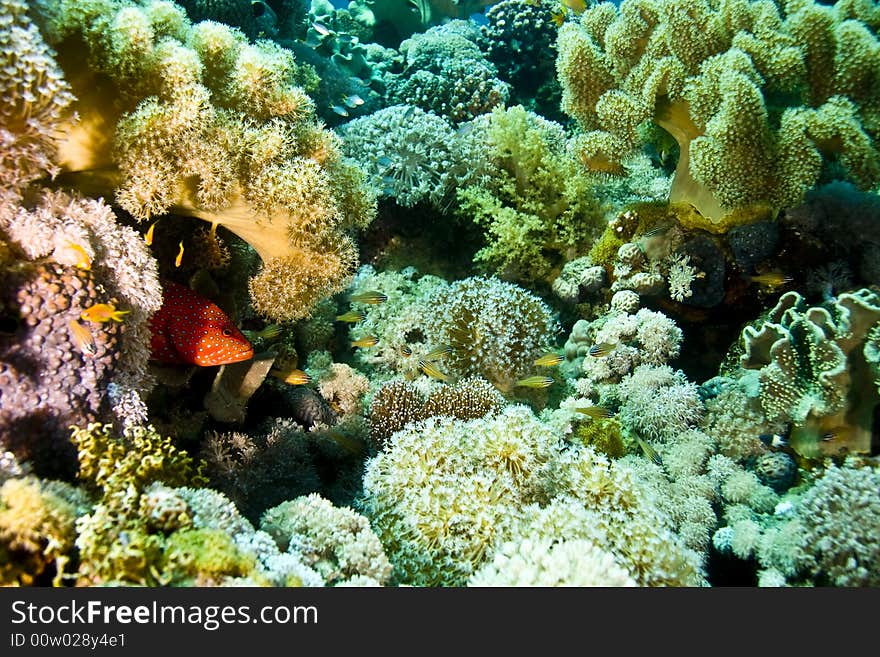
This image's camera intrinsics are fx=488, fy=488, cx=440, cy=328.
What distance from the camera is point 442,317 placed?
484cm

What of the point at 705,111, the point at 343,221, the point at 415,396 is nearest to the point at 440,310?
the point at 415,396

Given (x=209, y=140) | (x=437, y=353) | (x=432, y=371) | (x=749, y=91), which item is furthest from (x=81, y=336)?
(x=749, y=91)

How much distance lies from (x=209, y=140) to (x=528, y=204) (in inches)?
157

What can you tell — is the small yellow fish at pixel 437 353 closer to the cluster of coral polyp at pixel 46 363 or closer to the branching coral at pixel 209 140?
the branching coral at pixel 209 140

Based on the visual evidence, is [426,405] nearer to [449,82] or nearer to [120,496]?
[120,496]

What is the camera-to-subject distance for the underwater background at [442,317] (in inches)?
89.0

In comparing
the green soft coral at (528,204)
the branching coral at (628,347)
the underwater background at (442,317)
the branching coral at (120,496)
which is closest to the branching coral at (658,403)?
the underwater background at (442,317)

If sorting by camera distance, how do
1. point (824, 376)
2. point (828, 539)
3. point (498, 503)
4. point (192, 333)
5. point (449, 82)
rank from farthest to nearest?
point (449, 82) < point (824, 376) < point (192, 333) < point (498, 503) < point (828, 539)

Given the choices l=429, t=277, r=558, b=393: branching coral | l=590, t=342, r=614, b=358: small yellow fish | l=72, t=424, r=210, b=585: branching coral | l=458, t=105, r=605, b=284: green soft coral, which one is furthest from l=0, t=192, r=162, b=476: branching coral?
l=458, t=105, r=605, b=284: green soft coral

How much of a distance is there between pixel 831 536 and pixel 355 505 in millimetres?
2869

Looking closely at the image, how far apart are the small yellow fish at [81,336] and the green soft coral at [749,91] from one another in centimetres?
442

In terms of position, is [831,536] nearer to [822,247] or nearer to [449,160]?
[822,247]

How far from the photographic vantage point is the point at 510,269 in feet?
19.7

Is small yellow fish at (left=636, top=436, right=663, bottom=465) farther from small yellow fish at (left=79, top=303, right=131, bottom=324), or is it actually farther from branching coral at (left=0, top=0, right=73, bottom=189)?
branching coral at (left=0, top=0, right=73, bottom=189)
